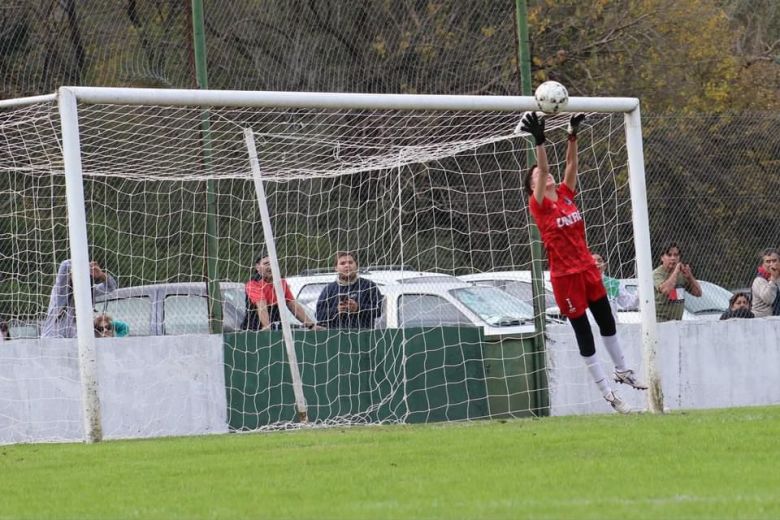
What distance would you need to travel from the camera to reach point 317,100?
42.4ft

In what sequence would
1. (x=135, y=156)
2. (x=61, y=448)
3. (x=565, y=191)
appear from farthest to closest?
(x=135, y=156)
(x=565, y=191)
(x=61, y=448)

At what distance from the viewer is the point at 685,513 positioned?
662 centimetres

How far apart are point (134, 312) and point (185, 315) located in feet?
1.71

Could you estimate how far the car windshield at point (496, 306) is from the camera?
16.3 metres

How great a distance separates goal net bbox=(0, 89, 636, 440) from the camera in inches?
575

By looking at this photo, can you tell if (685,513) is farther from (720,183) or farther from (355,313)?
(720,183)

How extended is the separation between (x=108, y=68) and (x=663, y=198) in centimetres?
611

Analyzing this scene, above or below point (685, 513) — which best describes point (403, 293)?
above

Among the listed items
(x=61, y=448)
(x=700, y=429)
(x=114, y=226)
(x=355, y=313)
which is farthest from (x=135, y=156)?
(x=700, y=429)

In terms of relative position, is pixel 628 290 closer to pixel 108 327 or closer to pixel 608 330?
pixel 608 330

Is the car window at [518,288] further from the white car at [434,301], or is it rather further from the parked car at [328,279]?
the parked car at [328,279]

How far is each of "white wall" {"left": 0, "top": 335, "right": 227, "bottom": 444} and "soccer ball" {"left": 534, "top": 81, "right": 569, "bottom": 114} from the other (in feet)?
13.0

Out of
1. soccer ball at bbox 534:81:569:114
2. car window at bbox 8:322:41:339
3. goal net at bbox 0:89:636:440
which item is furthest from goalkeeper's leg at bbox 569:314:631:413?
car window at bbox 8:322:41:339

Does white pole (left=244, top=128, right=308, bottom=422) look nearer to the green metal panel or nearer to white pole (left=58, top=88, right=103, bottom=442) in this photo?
the green metal panel
